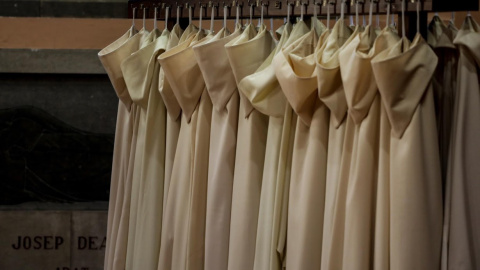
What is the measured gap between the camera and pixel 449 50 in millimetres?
2176

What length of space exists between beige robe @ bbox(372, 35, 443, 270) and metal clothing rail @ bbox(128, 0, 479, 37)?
128mm

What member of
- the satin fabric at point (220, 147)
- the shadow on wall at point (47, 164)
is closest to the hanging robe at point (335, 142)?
the satin fabric at point (220, 147)

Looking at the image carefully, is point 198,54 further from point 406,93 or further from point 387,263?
point 387,263

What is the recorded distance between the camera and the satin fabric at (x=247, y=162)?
2434 millimetres

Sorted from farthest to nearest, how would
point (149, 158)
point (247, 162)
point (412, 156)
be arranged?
point (149, 158) < point (247, 162) < point (412, 156)

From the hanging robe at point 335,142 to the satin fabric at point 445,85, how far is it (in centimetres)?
24

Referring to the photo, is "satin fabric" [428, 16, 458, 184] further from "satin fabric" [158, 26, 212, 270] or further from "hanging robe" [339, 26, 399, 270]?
"satin fabric" [158, 26, 212, 270]

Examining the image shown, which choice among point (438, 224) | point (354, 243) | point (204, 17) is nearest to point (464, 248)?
point (438, 224)

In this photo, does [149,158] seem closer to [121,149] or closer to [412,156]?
[121,149]

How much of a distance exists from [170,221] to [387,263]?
34.3 inches

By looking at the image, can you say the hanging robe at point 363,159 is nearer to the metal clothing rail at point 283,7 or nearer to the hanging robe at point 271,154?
the metal clothing rail at point 283,7

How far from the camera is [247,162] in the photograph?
2.46 m

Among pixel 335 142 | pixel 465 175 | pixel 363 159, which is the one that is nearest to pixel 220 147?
pixel 335 142

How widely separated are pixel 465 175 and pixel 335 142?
0.38 metres
